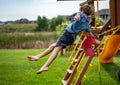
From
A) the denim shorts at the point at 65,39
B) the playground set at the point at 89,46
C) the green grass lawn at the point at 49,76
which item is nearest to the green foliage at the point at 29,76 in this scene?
the green grass lawn at the point at 49,76

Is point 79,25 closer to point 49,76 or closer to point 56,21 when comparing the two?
point 49,76

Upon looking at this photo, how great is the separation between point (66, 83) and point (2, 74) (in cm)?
354

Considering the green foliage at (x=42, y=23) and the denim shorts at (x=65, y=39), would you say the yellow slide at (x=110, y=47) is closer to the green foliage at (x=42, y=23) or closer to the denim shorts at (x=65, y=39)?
the denim shorts at (x=65, y=39)

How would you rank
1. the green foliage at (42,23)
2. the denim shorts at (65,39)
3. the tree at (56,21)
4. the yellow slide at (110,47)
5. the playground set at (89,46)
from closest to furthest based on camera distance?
the denim shorts at (65,39) < the playground set at (89,46) < the yellow slide at (110,47) < the green foliage at (42,23) < the tree at (56,21)

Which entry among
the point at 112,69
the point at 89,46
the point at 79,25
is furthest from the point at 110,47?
the point at 79,25

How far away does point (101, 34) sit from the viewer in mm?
7711

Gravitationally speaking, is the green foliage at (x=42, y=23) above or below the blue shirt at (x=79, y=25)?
below

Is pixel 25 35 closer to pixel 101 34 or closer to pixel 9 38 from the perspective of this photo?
pixel 9 38

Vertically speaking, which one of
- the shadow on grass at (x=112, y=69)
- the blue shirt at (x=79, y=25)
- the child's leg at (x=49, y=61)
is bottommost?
the shadow on grass at (x=112, y=69)

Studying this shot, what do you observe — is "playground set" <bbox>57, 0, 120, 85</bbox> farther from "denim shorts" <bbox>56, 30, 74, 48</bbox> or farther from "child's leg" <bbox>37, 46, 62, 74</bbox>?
"child's leg" <bbox>37, 46, 62, 74</bbox>

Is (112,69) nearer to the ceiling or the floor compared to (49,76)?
nearer to the floor

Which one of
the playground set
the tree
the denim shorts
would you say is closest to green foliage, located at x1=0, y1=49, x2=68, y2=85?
the playground set

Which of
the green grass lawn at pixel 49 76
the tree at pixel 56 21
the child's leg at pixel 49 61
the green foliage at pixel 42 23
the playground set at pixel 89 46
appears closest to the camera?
the child's leg at pixel 49 61

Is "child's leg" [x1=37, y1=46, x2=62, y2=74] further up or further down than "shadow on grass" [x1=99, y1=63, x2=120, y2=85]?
further up
